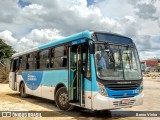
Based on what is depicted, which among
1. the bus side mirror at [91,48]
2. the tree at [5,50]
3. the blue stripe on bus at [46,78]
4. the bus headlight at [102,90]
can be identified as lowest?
the bus headlight at [102,90]

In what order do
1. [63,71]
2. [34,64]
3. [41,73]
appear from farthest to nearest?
[34,64]
[41,73]
[63,71]

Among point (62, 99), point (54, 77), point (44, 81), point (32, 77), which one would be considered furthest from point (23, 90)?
point (62, 99)

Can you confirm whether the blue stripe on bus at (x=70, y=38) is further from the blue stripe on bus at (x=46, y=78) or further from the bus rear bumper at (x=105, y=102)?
the bus rear bumper at (x=105, y=102)

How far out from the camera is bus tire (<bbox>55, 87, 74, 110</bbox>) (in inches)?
414

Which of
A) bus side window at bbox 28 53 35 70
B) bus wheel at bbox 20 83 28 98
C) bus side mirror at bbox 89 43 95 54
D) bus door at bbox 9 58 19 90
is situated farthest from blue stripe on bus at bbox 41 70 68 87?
bus door at bbox 9 58 19 90

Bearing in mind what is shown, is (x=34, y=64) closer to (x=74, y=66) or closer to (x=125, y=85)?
(x=74, y=66)

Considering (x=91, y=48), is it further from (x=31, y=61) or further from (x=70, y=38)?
(x=31, y=61)

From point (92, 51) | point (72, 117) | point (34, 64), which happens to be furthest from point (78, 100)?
point (34, 64)

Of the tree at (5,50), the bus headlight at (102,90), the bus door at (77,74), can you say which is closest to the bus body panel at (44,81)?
the bus door at (77,74)

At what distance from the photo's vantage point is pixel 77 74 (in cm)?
988

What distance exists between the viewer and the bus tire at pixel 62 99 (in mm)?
10504

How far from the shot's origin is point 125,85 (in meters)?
9.03

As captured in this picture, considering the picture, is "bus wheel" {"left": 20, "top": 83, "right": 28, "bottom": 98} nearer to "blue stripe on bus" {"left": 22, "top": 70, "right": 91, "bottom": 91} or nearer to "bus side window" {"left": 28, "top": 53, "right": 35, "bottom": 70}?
"blue stripe on bus" {"left": 22, "top": 70, "right": 91, "bottom": 91}

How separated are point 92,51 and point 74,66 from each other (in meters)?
1.51
